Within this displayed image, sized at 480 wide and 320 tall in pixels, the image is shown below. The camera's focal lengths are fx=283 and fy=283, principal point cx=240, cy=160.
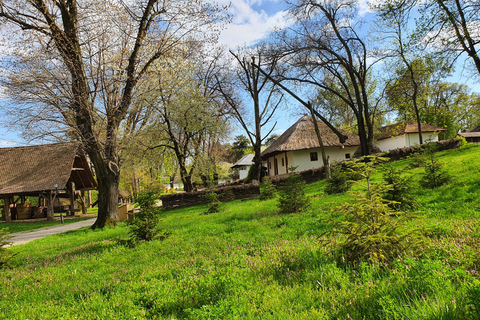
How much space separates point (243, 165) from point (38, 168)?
38.9 meters

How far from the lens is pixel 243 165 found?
2323 inches

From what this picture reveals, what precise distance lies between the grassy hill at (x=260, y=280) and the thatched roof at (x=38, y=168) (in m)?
18.9

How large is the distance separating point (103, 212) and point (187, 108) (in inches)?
442

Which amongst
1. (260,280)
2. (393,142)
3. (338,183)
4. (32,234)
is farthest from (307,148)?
(260,280)

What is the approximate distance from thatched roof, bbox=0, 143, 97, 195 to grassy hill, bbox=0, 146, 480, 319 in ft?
61.9

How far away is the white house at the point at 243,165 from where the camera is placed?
58.4 m

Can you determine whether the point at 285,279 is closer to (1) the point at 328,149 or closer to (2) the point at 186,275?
(2) the point at 186,275

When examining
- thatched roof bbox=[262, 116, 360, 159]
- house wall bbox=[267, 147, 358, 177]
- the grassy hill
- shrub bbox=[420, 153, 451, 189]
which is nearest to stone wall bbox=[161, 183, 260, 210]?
thatched roof bbox=[262, 116, 360, 159]

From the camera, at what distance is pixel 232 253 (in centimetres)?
522

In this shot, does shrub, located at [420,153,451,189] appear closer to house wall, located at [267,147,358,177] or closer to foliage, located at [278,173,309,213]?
foliage, located at [278,173,309,213]

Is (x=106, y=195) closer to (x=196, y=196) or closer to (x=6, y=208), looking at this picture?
(x=196, y=196)

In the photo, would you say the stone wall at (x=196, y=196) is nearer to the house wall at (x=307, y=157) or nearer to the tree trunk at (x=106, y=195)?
the tree trunk at (x=106, y=195)

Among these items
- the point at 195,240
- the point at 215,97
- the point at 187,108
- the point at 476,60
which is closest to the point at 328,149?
the point at 215,97

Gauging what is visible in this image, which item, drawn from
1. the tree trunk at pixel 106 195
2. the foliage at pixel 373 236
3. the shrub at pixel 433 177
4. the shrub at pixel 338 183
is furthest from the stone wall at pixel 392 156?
the foliage at pixel 373 236
